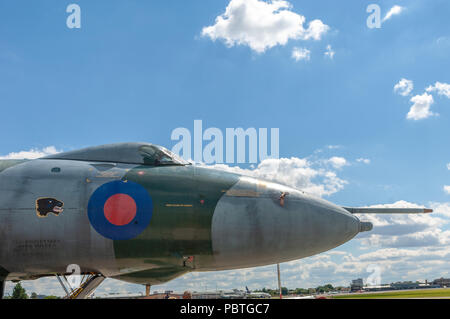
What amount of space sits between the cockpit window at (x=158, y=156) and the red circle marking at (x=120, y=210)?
1.45 meters

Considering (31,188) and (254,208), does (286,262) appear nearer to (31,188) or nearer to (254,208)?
(254,208)

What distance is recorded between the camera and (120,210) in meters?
9.69

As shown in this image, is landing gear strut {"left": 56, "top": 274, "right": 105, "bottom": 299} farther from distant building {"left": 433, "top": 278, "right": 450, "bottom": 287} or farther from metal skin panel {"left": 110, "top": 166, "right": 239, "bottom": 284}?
distant building {"left": 433, "top": 278, "right": 450, "bottom": 287}

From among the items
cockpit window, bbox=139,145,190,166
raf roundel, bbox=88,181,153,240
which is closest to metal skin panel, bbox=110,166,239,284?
raf roundel, bbox=88,181,153,240

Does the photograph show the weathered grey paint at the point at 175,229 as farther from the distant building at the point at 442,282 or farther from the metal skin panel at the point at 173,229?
the distant building at the point at 442,282

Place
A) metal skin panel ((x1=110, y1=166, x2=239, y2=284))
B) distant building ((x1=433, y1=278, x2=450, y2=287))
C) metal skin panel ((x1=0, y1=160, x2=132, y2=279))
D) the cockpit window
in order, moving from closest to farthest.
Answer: metal skin panel ((x1=110, y1=166, x2=239, y2=284))
metal skin panel ((x1=0, y1=160, x2=132, y2=279))
the cockpit window
distant building ((x1=433, y1=278, x2=450, y2=287))

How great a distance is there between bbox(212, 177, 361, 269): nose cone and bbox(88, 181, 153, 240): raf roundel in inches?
→ 65.9

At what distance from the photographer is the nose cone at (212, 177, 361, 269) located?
958 cm

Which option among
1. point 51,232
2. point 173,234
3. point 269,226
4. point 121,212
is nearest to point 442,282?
point 269,226

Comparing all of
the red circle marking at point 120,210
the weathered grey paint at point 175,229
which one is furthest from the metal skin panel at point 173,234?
the red circle marking at point 120,210

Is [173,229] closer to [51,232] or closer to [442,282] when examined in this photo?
[51,232]
